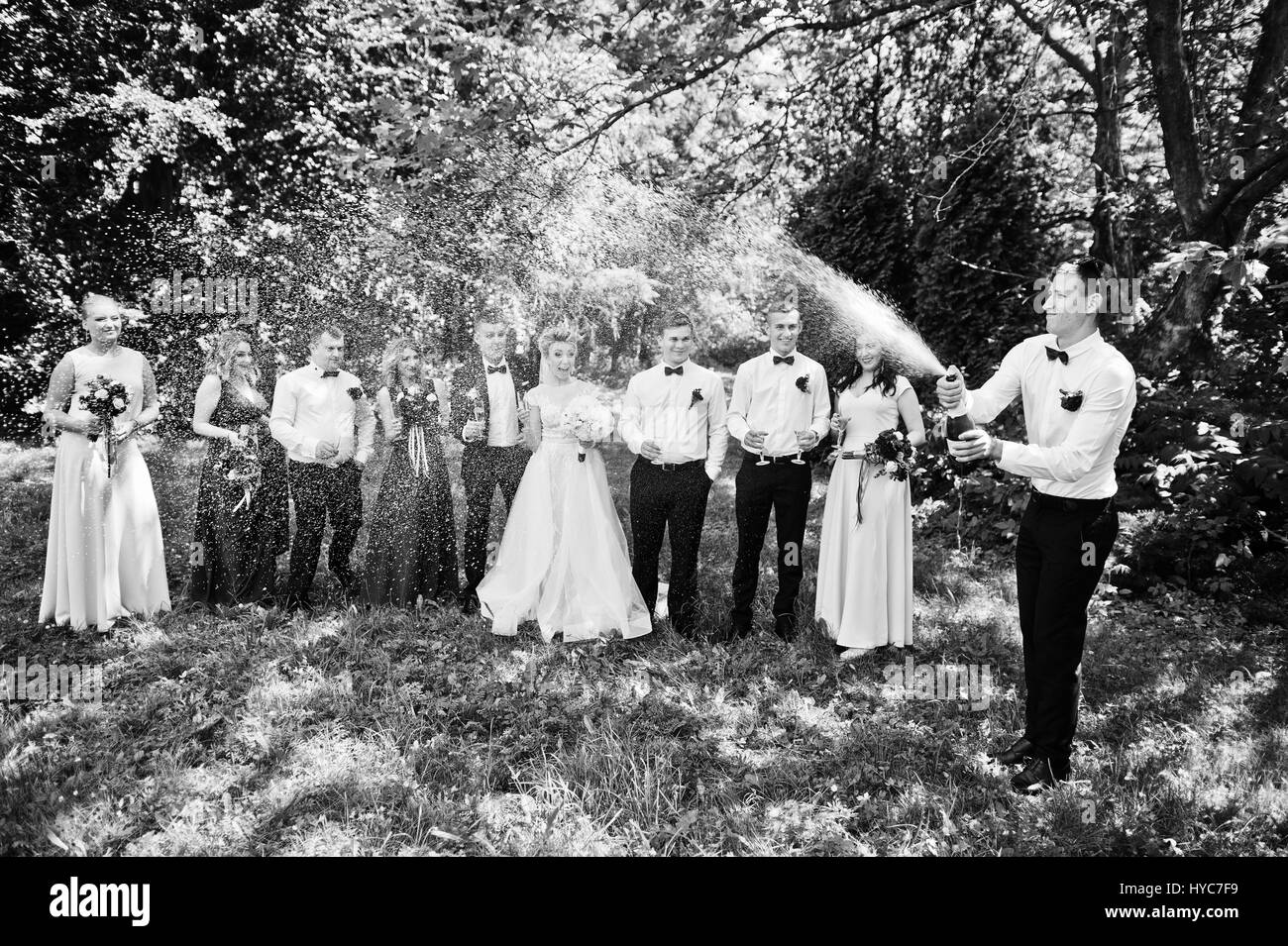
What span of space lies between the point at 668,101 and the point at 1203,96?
653 cm

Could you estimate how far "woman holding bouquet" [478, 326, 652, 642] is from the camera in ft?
20.1

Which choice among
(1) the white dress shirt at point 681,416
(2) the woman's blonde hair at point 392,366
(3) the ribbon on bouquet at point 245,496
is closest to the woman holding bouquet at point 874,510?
(1) the white dress shirt at point 681,416

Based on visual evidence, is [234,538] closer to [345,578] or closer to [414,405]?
[345,578]

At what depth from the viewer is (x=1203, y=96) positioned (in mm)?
8875

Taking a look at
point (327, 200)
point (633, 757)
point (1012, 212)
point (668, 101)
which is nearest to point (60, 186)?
point (327, 200)

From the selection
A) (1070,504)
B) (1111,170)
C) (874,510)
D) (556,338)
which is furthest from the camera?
(1111,170)

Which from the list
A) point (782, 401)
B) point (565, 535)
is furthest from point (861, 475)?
point (565, 535)

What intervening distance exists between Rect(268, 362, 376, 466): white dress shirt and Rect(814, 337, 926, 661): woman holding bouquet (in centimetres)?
396

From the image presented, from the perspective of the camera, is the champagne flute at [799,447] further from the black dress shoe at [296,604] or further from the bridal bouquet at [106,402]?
the bridal bouquet at [106,402]

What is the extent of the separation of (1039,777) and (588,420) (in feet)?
12.4

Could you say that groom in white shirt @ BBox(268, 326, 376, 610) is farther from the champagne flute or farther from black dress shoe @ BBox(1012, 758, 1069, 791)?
black dress shoe @ BBox(1012, 758, 1069, 791)

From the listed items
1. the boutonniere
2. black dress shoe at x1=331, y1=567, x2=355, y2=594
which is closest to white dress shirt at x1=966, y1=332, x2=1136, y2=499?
the boutonniere

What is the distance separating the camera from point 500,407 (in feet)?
21.9

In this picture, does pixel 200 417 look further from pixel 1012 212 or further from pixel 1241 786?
pixel 1012 212
